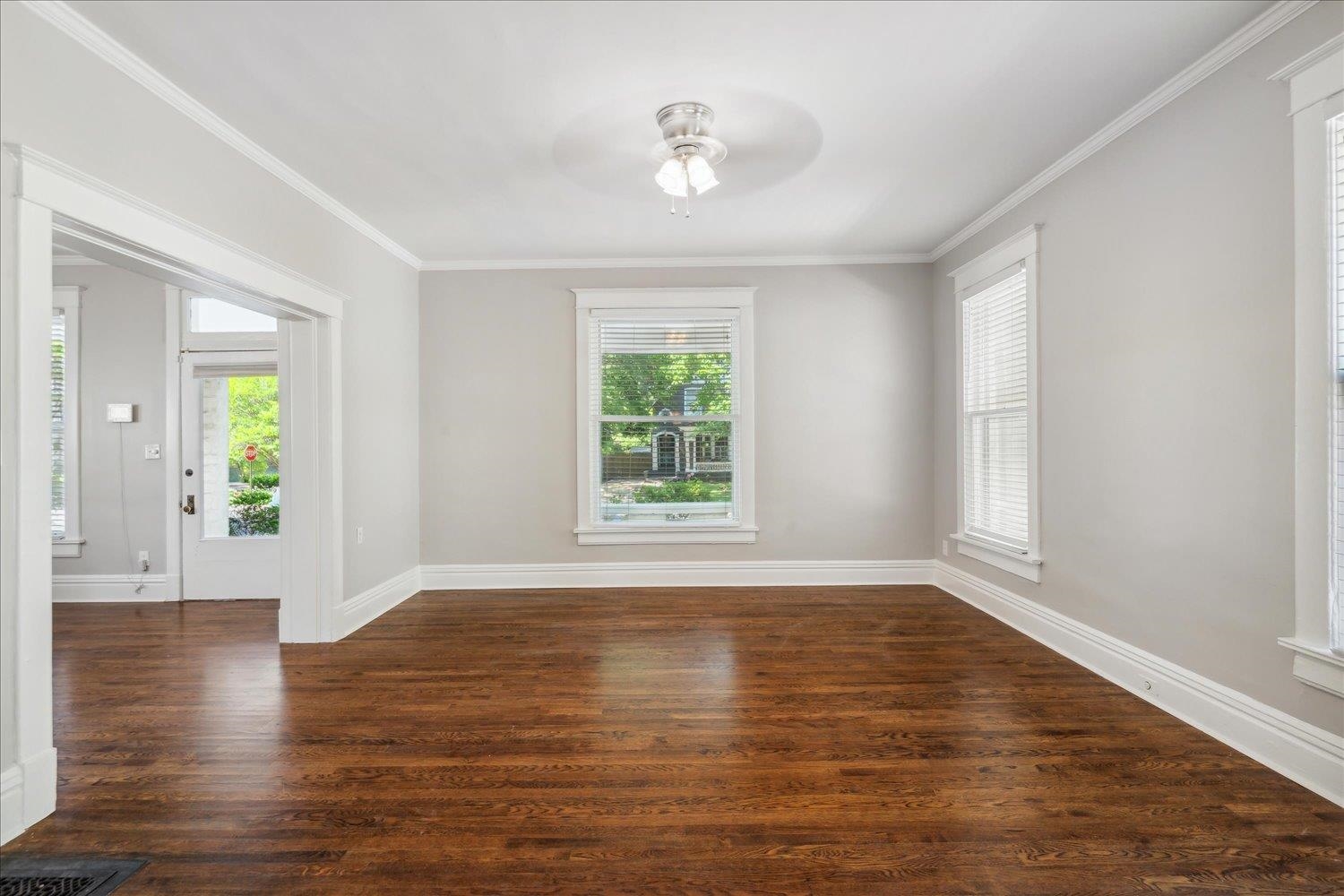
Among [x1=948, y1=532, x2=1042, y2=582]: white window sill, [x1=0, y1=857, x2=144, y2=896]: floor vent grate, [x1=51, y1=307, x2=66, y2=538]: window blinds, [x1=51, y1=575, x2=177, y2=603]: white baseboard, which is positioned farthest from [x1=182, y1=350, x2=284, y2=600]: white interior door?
[x1=948, y1=532, x2=1042, y2=582]: white window sill

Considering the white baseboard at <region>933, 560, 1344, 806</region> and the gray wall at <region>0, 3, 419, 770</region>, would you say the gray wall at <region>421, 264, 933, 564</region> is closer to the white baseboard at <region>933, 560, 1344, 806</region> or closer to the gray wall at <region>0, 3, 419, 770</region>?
the gray wall at <region>0, 3, 419, 770</region>

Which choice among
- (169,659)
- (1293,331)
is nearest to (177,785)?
(169,659)

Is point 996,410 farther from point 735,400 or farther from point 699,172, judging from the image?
point 699,172

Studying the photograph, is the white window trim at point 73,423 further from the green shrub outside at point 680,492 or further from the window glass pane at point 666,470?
the green shrub outside at point 680,492

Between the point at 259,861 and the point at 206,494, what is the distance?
395cm

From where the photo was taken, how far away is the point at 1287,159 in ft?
6.93

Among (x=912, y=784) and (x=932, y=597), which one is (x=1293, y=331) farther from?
(x=932, y=597)

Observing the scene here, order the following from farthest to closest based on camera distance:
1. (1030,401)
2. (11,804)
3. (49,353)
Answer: (1030,401)
(49,353)
(11,804)

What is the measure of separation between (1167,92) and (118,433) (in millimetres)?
6992

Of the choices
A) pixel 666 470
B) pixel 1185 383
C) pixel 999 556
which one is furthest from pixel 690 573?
pixel 1185 383

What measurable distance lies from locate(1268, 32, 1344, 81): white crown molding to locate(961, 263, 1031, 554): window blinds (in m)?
1.56

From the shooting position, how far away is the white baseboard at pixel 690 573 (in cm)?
495

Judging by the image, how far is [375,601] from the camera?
419 cm

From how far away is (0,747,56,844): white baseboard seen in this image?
1.82 meters
